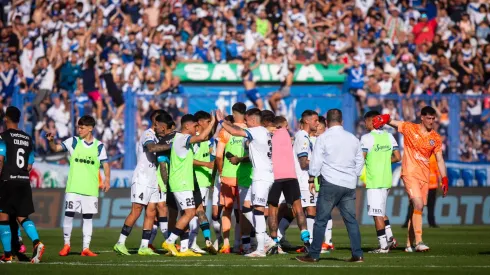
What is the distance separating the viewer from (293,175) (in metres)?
16.8

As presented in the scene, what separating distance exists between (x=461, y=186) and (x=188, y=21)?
1168 centimetres

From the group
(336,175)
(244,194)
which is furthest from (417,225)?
(336,175)

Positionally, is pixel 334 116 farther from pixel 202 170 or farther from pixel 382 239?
pixel 202 170

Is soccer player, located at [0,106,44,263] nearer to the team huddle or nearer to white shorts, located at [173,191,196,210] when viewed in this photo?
the team huddle

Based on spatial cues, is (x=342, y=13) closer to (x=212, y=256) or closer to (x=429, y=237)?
(x=429, y=237)

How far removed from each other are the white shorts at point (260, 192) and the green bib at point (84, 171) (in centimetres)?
297

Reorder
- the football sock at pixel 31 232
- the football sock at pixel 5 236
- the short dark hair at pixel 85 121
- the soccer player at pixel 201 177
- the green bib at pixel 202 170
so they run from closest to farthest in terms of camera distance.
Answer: the football sock at pixel 31 232, the football sock at pixel 5 236, the short dark hair at pixel 85 121, the soccer player at pixel 201 177, the green bib at pixel 202 170

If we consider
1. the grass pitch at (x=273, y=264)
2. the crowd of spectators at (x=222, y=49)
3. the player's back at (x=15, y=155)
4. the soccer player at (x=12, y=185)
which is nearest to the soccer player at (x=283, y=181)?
the grass pitch at (x=273, y=264)

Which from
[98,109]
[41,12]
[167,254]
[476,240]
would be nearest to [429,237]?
[476,240]

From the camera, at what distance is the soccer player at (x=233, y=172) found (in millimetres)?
17828

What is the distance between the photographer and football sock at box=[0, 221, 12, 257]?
1555cm

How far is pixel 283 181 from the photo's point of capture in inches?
660

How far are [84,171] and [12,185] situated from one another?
1.90 m

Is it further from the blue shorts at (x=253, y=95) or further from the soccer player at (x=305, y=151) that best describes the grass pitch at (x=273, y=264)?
the blue shorts at (x=253, y=95)
